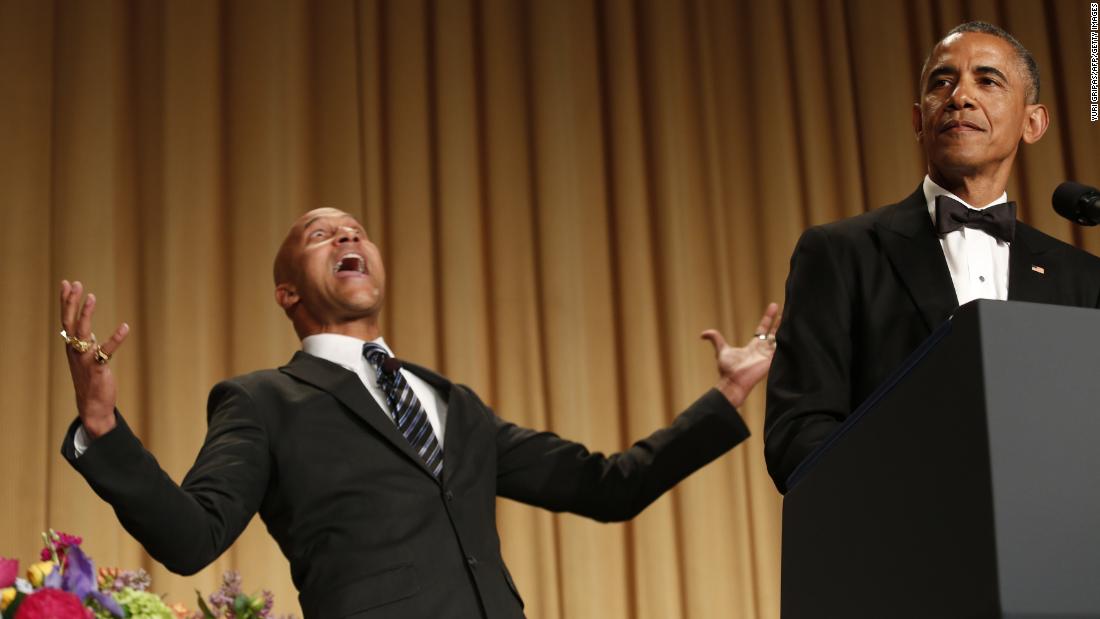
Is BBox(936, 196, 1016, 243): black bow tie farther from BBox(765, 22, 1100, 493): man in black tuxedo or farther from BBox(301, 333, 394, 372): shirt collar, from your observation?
BBox(301, 333, 394, 372): shirt collar

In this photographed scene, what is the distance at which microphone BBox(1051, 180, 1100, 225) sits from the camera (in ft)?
5.04

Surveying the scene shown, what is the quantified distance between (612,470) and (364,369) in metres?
0.49

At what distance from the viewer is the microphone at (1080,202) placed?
5.04 ft

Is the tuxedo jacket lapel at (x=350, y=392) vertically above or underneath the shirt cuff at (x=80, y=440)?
above

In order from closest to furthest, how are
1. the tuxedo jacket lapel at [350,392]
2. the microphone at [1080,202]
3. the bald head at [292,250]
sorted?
the microphone at [1080,202], the tuxedo jacket lapel at [350,392], the bald head at [292,250]

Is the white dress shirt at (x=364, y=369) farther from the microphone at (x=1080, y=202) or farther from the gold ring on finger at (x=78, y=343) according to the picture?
the microphone at (x=1080, y=202)

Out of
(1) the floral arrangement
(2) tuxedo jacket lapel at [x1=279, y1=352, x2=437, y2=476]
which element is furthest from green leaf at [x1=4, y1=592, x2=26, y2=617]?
(2) tuxedo jacket lapel at [x1=279, y1=352, x2=437, y2=476]

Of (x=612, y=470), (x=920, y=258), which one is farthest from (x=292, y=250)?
(x=920, y=258)

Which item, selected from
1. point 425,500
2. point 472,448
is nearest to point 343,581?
point 425,500

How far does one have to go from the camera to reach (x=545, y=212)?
4.10m

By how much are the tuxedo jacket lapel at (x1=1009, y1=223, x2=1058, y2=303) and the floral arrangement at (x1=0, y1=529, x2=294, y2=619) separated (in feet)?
3.77

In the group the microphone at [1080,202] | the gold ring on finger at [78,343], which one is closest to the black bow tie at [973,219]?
the microphone at [1080,202]

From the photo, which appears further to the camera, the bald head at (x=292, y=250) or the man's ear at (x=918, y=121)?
the bald head at (x=292, y=250)

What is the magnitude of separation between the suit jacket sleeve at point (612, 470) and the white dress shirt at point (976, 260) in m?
0.83
